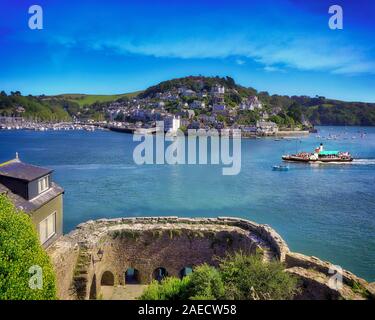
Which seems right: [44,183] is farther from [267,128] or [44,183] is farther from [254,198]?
[267,128]

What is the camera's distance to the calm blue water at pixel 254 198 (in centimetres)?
2534

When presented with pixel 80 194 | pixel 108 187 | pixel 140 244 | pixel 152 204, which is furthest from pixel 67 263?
pixel 108 187

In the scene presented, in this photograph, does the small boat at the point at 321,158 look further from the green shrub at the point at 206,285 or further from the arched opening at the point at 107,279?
the green shrub at the point at 206,285

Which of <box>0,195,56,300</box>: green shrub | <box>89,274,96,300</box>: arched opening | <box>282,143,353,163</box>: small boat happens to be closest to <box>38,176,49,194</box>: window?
<box>89,274,96,300</box>: arched opening

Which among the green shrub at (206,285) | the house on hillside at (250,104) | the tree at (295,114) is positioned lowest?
the green shrub at (206,285)

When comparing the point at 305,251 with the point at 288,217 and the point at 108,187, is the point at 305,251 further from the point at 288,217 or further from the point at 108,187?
the point at 108,187

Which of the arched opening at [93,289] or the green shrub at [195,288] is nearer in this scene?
the green shrub at [195,288]

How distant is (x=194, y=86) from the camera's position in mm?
197000

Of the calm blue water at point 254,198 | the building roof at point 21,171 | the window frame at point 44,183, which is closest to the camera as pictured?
the building roof at point 21,171

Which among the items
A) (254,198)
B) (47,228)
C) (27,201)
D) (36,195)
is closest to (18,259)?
(27,201)

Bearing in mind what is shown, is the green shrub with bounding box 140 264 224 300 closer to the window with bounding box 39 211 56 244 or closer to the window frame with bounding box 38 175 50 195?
the window with bounding box 39 211 56 244

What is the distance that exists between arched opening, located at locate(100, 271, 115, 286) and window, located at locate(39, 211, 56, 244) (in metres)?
2.97

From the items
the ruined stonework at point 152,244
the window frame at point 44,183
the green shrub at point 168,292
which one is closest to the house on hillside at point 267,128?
the ruined stonework at point 152,244

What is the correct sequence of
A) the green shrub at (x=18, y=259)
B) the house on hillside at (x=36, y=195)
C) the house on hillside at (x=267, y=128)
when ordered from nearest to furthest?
the green shrub at (x=18, y=259), the house on hillside at (x=36, y=195), the house on hillside at (x=267, y=128)
